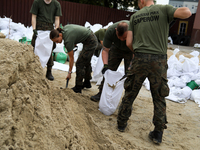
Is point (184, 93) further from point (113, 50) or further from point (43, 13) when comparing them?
point (43, 13)

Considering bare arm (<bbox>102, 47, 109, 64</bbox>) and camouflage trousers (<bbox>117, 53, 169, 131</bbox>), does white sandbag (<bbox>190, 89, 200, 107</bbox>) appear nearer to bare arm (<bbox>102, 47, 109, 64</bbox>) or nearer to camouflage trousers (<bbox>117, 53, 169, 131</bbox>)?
camouflage trousers (<bbox>117, 53, 169, 131</bbox>)

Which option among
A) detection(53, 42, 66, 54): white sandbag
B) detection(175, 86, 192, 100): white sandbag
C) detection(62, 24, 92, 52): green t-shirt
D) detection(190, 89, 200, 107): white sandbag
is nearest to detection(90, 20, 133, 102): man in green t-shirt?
detection(62, 24, 92, 52): green t-shirt

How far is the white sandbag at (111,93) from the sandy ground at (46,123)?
0.14 metres

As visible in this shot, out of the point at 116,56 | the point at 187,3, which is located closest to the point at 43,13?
the point at 116,56

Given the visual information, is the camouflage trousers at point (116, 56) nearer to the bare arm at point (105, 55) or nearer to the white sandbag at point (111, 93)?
the bare arm at point (105, 55)

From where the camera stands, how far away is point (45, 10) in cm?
450

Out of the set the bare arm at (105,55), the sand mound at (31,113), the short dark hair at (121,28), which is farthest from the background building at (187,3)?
the sand mound at (31,113)

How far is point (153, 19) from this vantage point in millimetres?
2357

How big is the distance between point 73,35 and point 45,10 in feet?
4.70

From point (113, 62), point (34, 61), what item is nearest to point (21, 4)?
point (113, 62)

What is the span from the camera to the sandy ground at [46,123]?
154 cm

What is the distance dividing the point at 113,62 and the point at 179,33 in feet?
57.8

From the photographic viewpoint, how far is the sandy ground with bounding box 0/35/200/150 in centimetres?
154

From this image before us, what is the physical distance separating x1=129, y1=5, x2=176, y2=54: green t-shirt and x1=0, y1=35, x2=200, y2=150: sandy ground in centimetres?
115
